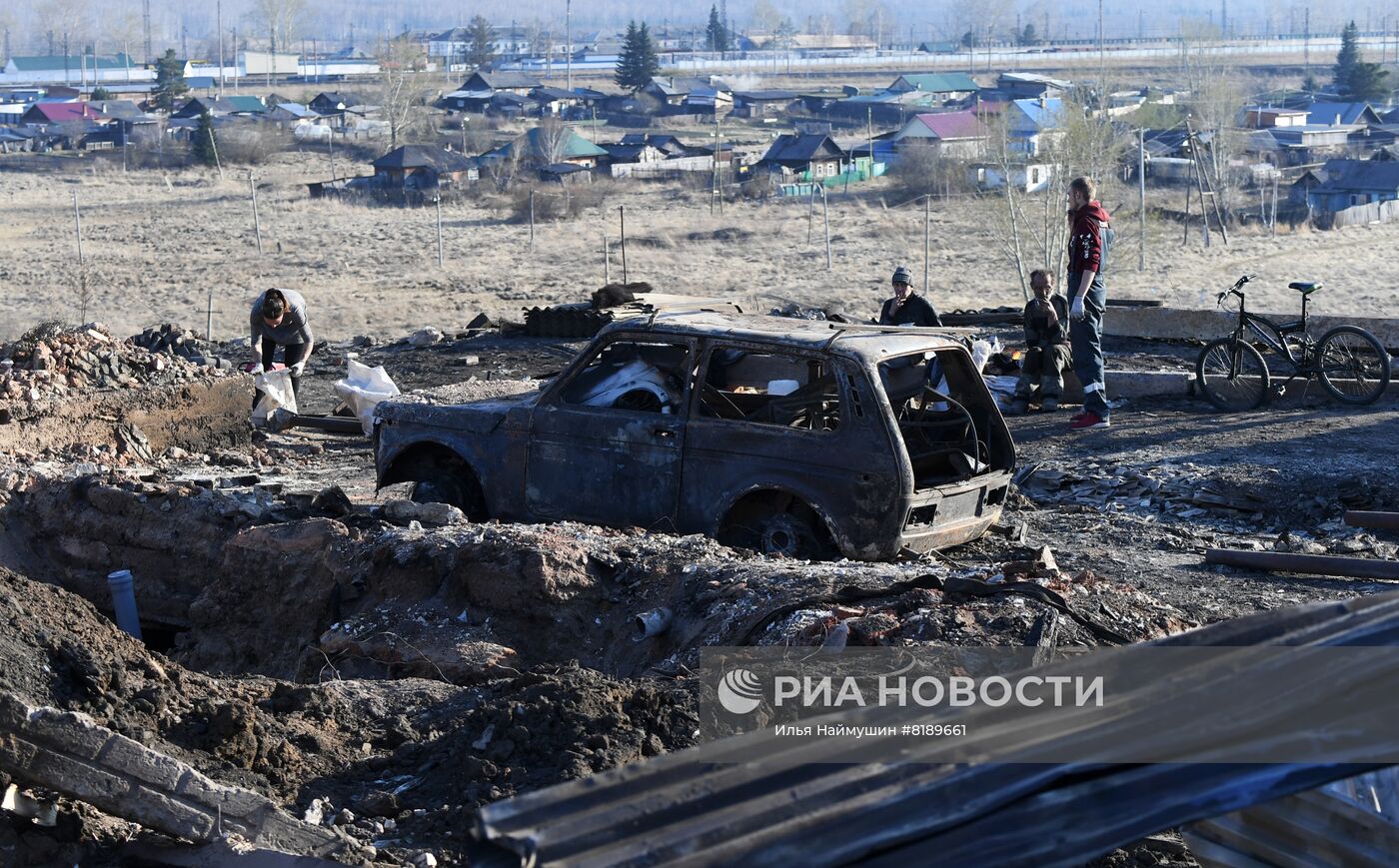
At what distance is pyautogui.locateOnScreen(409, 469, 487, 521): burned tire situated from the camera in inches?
356

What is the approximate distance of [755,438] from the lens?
26.1 ft

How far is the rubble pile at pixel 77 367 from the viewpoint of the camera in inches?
519

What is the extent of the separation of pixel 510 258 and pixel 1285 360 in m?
29.9

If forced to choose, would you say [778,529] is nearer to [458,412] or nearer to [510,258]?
[458,412]

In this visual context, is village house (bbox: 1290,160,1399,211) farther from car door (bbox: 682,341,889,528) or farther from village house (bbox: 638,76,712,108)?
village house (bbox: 638,76,712,108)

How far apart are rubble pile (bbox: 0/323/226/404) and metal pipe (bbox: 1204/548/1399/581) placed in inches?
394

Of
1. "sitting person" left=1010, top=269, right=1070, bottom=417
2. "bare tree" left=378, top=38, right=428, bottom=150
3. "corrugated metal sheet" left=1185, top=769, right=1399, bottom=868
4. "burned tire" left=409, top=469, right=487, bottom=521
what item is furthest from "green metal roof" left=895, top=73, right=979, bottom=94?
"corrugated metal sheet" left=1185, top=769, right=1399, bottom=868

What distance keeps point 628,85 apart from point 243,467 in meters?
100

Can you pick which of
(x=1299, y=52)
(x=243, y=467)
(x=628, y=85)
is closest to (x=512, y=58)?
(x=628, y=85)

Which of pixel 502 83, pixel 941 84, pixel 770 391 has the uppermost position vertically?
pixel 502 83

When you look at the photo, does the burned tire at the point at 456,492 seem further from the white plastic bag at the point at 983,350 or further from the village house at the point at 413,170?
the village house at the point at 413,170

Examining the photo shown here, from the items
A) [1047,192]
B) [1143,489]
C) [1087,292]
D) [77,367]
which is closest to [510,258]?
[1047,192]

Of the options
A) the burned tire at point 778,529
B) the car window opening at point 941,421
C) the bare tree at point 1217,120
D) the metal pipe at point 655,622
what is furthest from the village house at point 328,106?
the metal pipe at point 655,622

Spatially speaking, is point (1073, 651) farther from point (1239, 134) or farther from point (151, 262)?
point (1239, 134)
